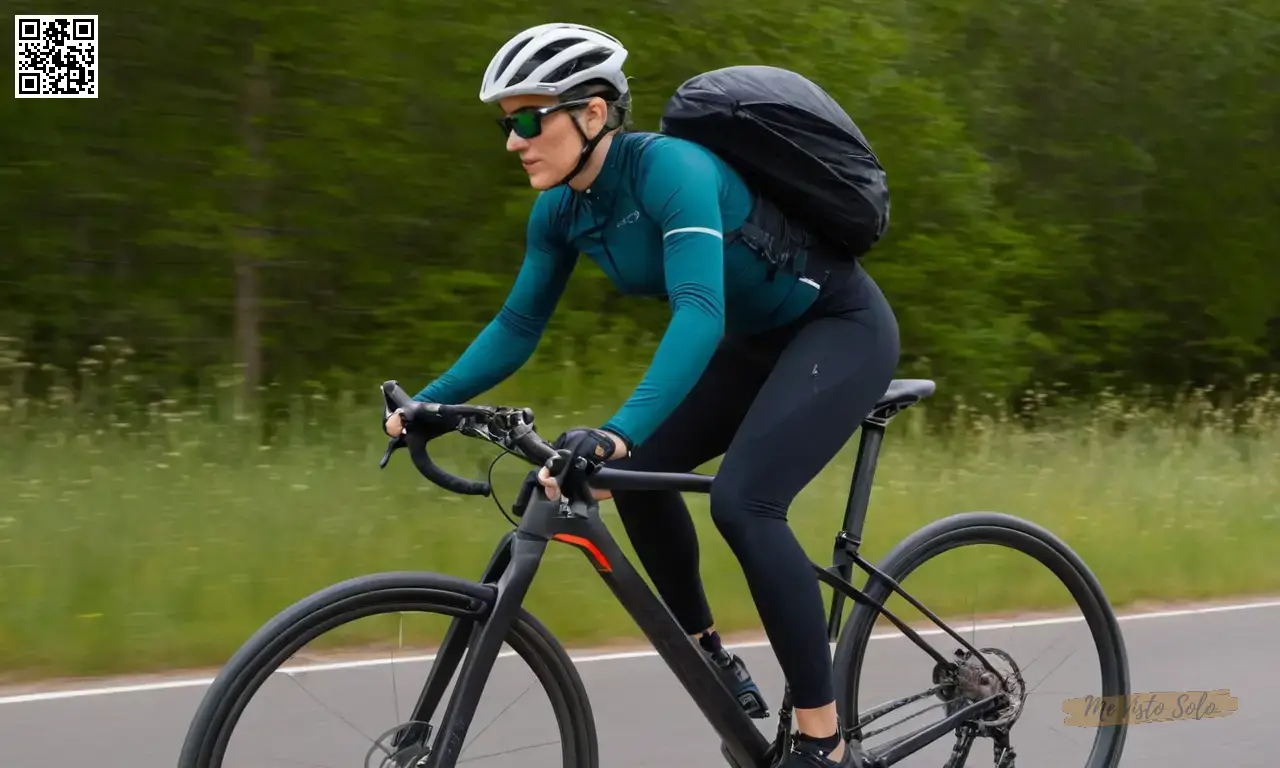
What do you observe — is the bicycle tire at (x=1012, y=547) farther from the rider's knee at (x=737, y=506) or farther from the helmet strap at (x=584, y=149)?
the helmet strap at (x=584, y=149)

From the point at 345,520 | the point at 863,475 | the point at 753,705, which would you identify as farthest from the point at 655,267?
the point at 345,520

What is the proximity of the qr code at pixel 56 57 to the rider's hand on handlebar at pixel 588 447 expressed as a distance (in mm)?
8046

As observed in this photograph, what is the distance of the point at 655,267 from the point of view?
3.14 metres

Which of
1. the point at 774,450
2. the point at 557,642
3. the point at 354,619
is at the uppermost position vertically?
the point at 774,450

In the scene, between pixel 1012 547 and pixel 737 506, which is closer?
pixel 737 506

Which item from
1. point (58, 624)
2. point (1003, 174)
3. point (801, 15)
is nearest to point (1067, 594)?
point (58, 624)

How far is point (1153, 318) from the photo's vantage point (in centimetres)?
1764

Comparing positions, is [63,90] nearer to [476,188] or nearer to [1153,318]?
[476,188]

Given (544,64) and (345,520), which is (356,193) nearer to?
(345,520)

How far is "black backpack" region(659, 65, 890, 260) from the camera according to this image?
3.16 metres

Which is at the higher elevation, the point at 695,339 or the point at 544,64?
the point at 544,64

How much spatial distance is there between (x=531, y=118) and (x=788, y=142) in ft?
1.95

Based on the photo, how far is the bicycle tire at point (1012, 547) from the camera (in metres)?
3.51

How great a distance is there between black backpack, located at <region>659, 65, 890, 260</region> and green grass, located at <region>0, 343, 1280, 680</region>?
87cm
